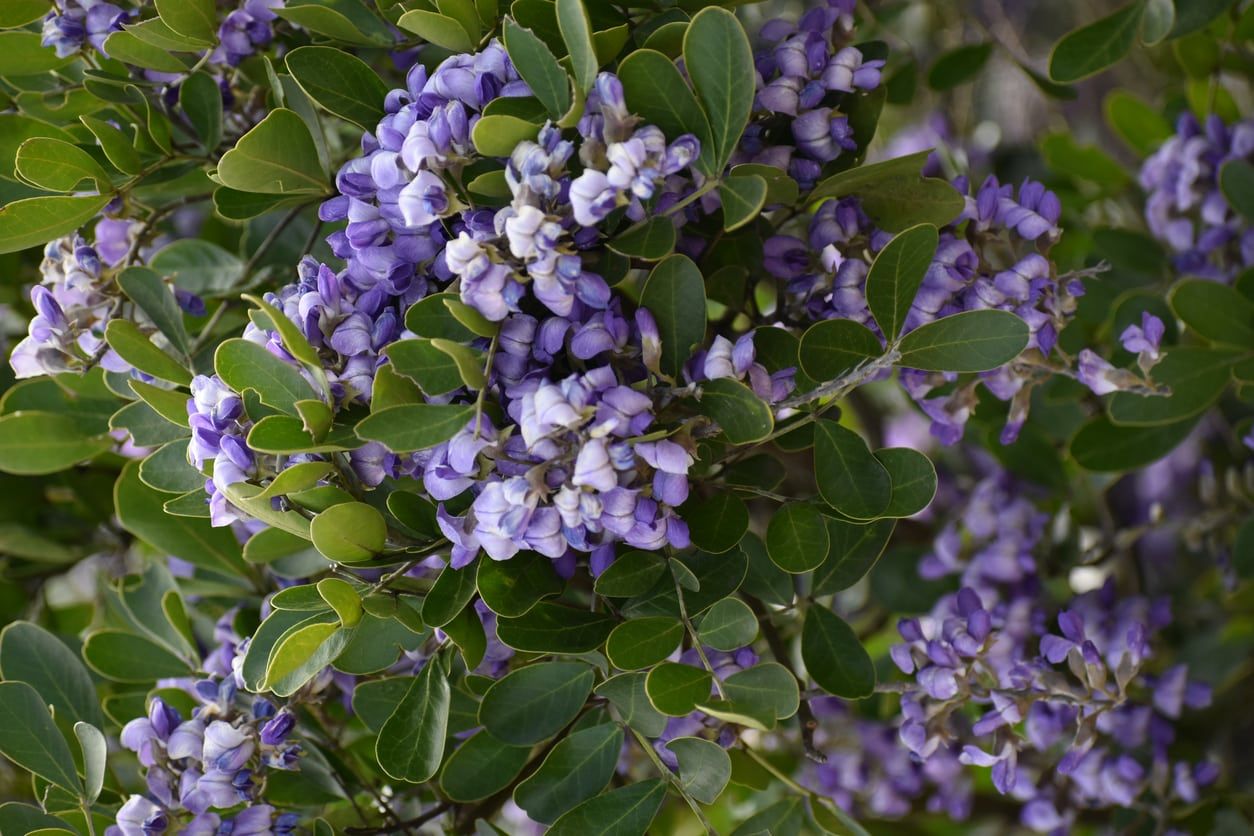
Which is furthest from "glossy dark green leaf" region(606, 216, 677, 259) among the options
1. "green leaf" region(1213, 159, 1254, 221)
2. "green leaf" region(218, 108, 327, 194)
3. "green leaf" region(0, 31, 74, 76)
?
"green leaf" region(1213, 159, 1254, 221)

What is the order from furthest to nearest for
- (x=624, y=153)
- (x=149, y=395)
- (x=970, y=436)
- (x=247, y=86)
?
1. (x=970, y=436)
2. (x=247, y=86)
3. (x=149, y=395)
4. (x=624, y=153)

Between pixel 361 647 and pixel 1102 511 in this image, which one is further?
pixel 1102 511

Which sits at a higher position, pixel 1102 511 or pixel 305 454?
pixel 305 454

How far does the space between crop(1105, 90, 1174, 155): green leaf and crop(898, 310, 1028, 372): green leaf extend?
2.42ft

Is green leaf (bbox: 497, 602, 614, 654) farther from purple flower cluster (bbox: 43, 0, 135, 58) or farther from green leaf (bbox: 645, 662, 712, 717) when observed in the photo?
purple flower cluster (bbox: 43, 0, 135, 58)

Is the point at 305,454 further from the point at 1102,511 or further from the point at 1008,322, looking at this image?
the point at 1102,511

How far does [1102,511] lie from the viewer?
1183 millimetres

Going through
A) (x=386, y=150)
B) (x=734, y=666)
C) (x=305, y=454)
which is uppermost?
(x=386, y=150)

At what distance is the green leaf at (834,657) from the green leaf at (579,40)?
0.42m

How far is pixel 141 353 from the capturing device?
2.37 feet

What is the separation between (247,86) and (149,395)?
0.31 metres

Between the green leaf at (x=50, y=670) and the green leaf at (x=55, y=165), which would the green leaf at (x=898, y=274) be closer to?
the green leaf at (x=55, y=165)

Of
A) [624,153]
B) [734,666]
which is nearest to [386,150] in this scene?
[624,153]

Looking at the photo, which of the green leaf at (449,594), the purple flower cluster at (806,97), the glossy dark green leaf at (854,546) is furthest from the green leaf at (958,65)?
the green leaf at (449,594)
